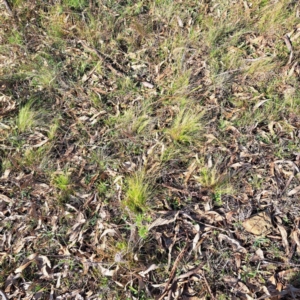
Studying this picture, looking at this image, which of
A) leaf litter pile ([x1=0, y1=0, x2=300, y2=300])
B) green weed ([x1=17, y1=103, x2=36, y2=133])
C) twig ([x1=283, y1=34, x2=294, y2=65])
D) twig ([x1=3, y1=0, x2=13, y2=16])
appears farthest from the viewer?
twig ([x1=3, y1=0, x2=13, y2=16])

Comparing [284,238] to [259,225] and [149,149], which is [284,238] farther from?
[149,149]

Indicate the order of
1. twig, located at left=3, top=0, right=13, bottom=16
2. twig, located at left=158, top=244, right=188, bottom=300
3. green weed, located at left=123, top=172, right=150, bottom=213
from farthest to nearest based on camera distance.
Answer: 1. twig, located at left=3, top=0, right=13, bottom=16
2. green weed, located at left=123, top=172, right=150, bottom=213
3. twig, located at left=158, top=244, right=188, bottom=300

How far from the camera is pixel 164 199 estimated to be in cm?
286

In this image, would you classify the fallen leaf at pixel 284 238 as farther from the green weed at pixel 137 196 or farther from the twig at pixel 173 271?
the green weed at pixel 137 196

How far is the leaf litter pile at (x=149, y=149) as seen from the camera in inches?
102

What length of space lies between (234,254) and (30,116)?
2161mm

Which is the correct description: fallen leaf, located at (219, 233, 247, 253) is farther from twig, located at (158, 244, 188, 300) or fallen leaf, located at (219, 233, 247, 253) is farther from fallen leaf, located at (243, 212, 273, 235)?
twig, located at (158, 244, 188, 300)

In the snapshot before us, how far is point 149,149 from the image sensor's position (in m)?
3.12

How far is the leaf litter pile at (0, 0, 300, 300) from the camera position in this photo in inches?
102

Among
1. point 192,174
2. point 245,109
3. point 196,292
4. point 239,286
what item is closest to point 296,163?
point 245,109

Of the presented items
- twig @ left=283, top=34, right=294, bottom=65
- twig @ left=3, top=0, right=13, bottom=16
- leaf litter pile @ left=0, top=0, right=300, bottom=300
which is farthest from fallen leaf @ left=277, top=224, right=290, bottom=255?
twig @ left=3, top=0, right=13, bottom=16

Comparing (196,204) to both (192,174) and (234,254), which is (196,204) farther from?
(234,254)

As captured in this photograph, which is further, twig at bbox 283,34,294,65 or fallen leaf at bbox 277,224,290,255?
twig at bbox 283,34,294,65

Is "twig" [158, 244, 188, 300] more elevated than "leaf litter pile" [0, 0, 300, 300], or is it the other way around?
"leaf litter pile" [0, 0, 300, 300]
